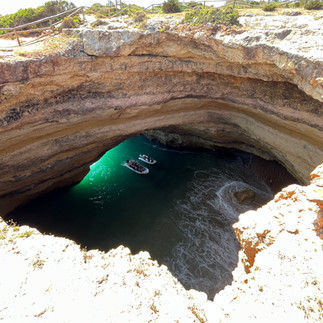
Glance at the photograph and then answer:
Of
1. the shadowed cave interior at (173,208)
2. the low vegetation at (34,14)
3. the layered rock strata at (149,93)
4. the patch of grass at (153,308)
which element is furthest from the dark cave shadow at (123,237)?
the low vegetation at (34,14)

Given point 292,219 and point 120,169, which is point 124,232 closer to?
point 120,169

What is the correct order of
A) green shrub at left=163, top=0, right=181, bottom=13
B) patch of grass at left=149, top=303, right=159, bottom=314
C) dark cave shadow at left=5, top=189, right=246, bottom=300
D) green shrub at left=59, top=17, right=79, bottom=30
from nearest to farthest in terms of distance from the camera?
1. patch of grass at left=149, top=303, right=159, bottom=314
2. dark cave shadow at left=5, top=189, right=246, bottom=300
3. green shrub at left=59, top=17, right=79, bottom=30
4. green shrub at left=163, top=0, right=181, bottom=13

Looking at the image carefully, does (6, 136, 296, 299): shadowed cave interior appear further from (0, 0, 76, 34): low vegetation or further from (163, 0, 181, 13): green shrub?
(0, 0, 76, 34): low vegetation

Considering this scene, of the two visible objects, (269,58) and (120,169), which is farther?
(120,169)

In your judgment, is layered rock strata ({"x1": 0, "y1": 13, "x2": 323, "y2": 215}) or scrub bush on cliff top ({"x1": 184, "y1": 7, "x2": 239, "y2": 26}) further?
scrub bush on cliff top ({"x1": 184, "y1": 7, "x2": 239, "y2": 26})

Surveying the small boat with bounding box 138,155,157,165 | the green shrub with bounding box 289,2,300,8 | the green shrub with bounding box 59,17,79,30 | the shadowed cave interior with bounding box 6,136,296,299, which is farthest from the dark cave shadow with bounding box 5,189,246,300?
the green shrub with bounding box 289,2,300,8

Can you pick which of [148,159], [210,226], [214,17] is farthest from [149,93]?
[210,226]

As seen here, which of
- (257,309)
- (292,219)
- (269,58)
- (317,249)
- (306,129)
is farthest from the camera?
(306,129)

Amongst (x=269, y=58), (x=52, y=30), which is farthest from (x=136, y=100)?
(x=269, y=58)
